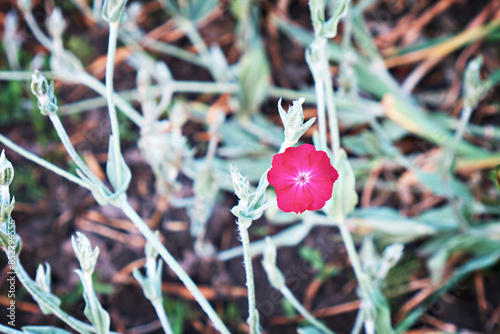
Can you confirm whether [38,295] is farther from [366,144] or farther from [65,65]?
[366,144]

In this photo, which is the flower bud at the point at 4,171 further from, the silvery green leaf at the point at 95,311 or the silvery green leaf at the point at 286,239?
the silvery green leaf at the point at 286,239

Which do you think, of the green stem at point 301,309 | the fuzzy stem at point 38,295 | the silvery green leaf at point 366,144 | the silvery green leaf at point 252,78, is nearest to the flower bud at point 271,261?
the green stem at point 301,309

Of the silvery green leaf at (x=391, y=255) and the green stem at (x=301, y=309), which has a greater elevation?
the silvery green leaf at (x=391, y=255)

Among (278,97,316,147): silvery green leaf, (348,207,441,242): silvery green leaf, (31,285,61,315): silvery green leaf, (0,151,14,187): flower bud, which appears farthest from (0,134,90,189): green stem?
(348,207,441,242): silvery green leaf

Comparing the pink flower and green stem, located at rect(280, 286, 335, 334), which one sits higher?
the pink flower

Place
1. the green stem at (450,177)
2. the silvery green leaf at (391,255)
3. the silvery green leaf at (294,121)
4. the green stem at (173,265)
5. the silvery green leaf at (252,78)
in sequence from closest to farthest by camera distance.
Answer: the silvery green leaf at (294,121)
the green stem at (173,265)
the silvery green leaf at (391,255)
the green stem at (450,177)
the silvery green leaf at (252,78)

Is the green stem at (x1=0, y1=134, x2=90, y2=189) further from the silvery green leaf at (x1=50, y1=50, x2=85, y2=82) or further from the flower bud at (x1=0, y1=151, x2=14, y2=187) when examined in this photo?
the silvery green leaf at (x1=50, y1=50, x2=85, y2=82)

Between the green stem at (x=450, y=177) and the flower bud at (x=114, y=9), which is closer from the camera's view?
the flower bud at (x=114, y=9)

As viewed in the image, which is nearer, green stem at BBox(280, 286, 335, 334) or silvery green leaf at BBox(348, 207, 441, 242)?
green stem at BBox(280, 286, 335, 334)

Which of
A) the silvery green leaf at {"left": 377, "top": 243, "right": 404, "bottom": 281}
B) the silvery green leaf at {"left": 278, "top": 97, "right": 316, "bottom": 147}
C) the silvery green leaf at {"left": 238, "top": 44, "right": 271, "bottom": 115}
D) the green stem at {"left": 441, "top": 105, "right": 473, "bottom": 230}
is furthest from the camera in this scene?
the silvery green leaf at {"left": 238, "top": 44, "right": 271, "bottom": 115}

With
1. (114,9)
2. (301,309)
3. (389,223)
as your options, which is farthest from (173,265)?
(389,223)
